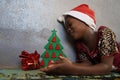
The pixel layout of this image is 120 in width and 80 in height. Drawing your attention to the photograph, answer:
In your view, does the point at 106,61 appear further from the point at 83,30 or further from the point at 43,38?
the point at 43,38

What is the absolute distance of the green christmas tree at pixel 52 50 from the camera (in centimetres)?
125

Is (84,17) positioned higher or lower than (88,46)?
higher

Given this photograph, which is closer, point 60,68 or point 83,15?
point 60,68

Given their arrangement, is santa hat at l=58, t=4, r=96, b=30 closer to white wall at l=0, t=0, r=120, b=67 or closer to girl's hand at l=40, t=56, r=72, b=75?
white wall at l=0, t=0, r=120, b=67

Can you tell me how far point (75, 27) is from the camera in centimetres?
119

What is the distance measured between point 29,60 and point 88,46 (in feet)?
1.08

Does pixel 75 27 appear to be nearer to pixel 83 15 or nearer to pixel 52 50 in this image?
pixel 83 15

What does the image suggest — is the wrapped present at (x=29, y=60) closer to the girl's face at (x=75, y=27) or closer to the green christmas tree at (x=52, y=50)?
the green christmas tree at (x=52, y=50)

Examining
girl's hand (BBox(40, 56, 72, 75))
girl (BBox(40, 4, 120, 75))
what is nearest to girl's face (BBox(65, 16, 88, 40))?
girl (BBox(40, 4, 120, 75))

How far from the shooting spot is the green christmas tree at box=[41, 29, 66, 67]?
4.09ft

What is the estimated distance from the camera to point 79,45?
49.3 inches

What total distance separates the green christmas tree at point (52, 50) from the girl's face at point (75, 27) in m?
0.10

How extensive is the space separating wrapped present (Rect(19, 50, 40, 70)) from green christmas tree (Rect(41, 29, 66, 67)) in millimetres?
62

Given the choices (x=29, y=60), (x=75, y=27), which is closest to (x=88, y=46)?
(x=75, y=27)
